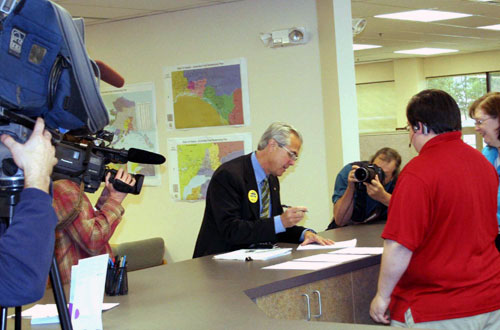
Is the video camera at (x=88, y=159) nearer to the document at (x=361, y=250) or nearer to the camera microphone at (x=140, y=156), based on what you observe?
the camera microphone at (x=140, y=156)

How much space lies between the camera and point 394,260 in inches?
106

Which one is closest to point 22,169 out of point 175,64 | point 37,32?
point 37,32

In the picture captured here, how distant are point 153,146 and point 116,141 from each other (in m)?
0.41

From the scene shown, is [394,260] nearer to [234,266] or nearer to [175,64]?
[234,266]

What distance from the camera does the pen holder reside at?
282 centimetres

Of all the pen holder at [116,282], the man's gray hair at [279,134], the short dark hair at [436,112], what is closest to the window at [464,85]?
the man's gray hair at [279,134]

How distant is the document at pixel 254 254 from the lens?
355 cm

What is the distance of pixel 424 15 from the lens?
8820 millimetres

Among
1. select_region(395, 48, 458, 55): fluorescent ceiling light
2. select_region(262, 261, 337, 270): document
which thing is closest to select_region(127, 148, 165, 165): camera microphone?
select_region(262, 261, 337, 270): document

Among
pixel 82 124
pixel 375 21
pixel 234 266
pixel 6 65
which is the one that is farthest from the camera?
pixel 375 21

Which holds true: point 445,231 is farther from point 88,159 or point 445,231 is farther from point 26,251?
point 26,251

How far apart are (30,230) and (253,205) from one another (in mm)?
2426

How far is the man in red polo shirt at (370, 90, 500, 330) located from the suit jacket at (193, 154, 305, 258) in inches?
Result: 44.5

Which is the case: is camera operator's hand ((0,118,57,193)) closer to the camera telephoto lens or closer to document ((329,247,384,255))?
document ((329,247,384,255))
